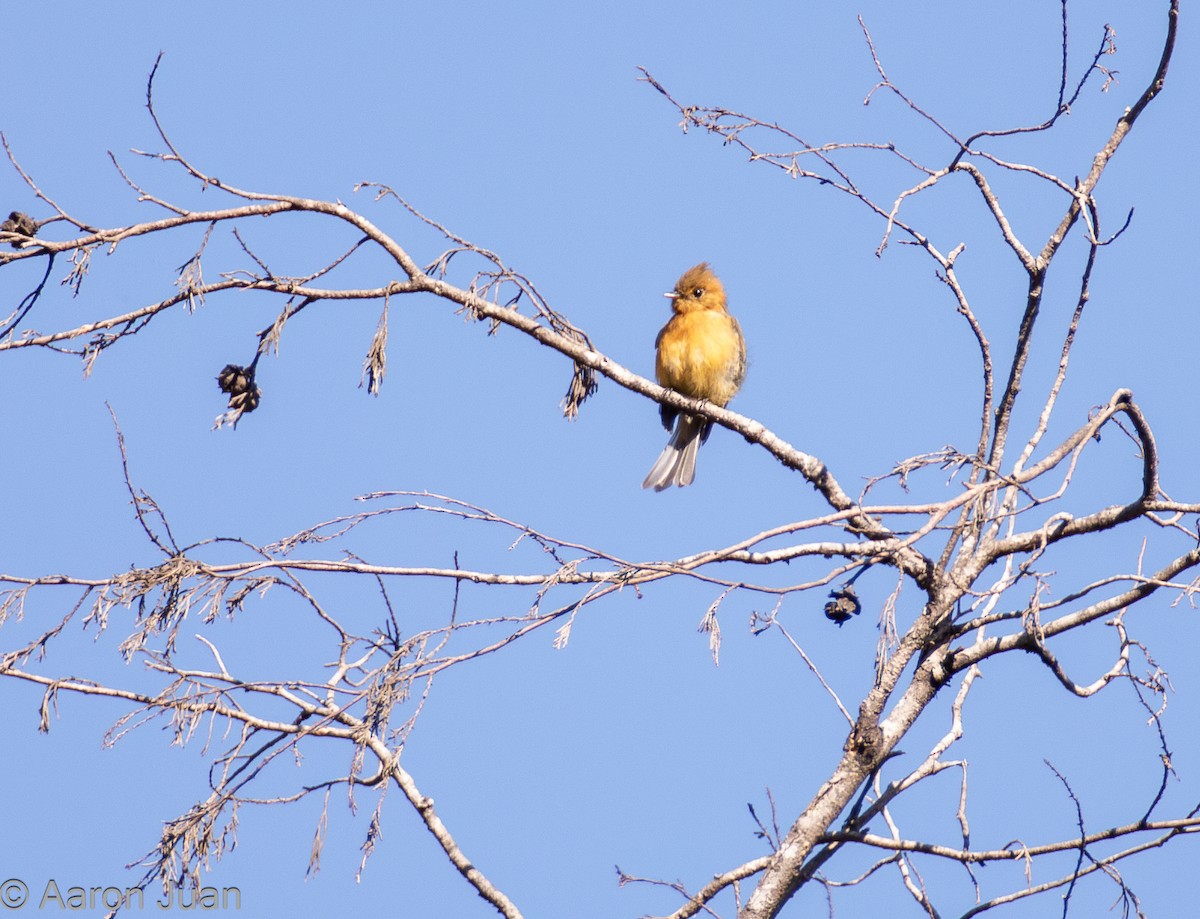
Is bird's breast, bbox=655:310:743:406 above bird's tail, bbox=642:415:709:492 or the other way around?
above

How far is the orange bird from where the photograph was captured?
26.5 feet

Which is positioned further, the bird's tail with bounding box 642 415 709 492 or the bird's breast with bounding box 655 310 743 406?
the bird's tail with bounding box 642 415 709 492

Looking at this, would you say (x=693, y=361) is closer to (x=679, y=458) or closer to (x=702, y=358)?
(x=702, y=358)

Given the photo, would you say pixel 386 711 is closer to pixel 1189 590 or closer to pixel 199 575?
pixel 199 575

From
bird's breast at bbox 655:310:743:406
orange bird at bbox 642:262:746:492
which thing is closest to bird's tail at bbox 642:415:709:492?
orange bird at bbox 642:262:746:492

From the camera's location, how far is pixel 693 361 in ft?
26.4

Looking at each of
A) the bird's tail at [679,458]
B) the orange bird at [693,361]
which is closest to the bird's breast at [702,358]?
the orange bird at [693,361]

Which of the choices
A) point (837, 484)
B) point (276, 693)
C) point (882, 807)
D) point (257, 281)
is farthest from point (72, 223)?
point (882, 807)

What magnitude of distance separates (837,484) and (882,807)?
3.83ft

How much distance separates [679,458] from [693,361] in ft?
2.04

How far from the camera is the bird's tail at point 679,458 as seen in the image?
8.30 m

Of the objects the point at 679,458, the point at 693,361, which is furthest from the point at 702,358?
the point at 679,458

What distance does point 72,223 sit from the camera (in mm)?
4039

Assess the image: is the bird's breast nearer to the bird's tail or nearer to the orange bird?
the orange bird
